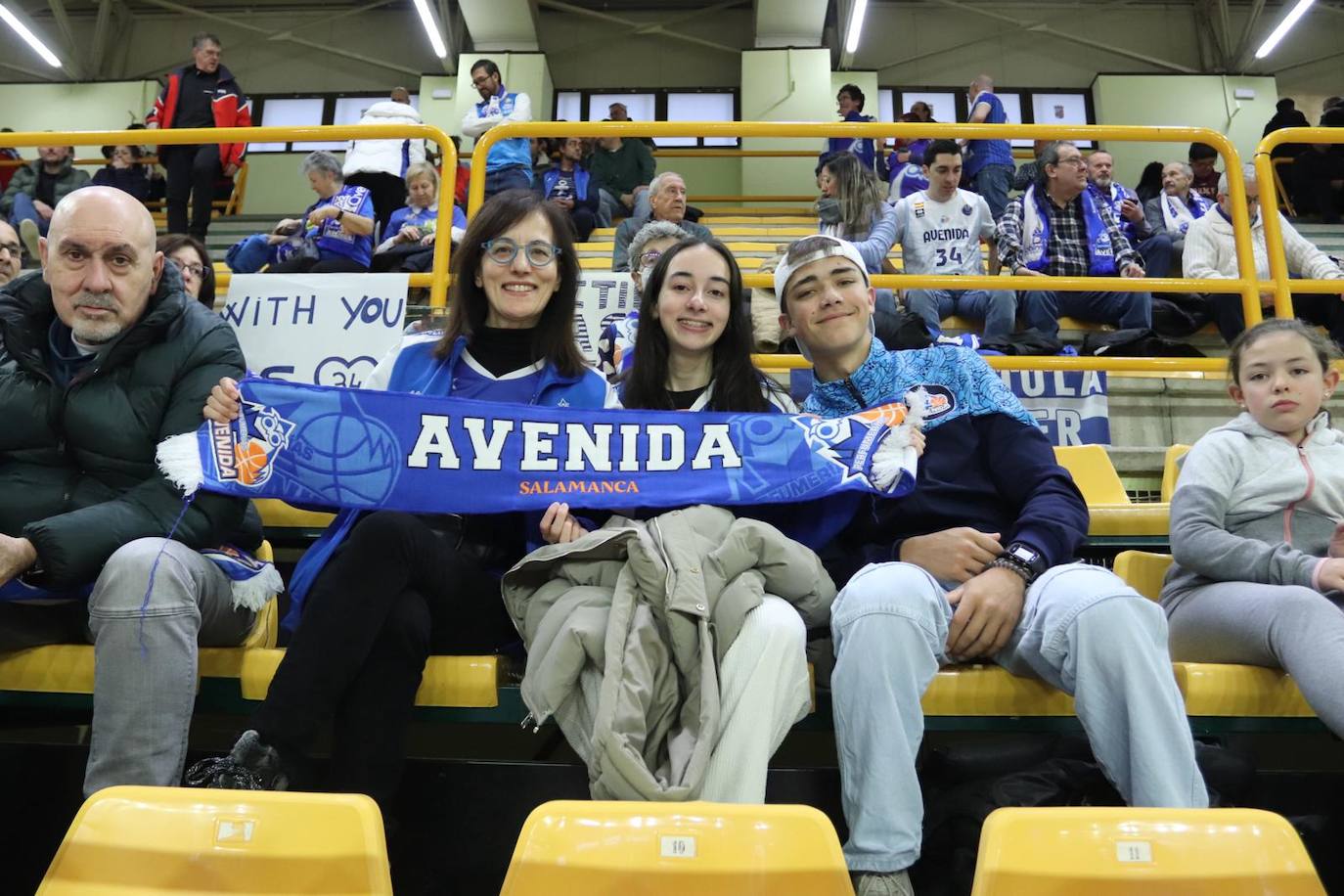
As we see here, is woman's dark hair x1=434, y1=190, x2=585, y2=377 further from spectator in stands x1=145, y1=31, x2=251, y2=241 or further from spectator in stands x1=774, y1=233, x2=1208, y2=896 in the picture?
spectator in stands x1=145, y1=31, x2=251, y2=241

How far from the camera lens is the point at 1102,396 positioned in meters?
3.62

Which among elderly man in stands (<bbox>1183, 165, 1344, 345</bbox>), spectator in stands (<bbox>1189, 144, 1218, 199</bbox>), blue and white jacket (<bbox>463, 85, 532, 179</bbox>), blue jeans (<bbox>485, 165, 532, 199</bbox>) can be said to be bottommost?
elderly man in stands (<bbox>1183, 165, 1344, 345</bbox>)

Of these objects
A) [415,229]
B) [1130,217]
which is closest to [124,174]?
[415,229]

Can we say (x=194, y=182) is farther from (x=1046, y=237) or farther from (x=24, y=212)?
(x=1046, y=237)

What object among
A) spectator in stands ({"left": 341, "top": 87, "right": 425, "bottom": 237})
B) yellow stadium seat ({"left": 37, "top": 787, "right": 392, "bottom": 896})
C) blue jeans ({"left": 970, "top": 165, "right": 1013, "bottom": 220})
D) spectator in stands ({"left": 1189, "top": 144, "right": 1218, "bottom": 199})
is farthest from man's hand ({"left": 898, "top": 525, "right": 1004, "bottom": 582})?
spectator in stands ({"left": 1189, "top": 144, "right": 1218, "bottom": 199})

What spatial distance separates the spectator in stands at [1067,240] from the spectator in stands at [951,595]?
2.93 metres

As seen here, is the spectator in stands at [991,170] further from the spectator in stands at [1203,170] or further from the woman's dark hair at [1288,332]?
the woman's dark hair at [1288,332]

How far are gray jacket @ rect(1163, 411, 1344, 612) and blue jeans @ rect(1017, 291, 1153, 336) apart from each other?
2.30 metres

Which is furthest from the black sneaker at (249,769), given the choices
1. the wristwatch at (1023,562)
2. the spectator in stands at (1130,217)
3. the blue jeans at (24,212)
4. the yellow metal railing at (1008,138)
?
the blue jeans at (24,212)

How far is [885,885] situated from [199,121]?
24.8ft

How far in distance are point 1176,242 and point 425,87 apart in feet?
30.4

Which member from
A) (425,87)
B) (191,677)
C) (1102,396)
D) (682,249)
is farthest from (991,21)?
(191,677)

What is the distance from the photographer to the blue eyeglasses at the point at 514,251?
2418 millimetres

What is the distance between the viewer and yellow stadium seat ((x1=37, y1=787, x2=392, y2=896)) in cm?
121
